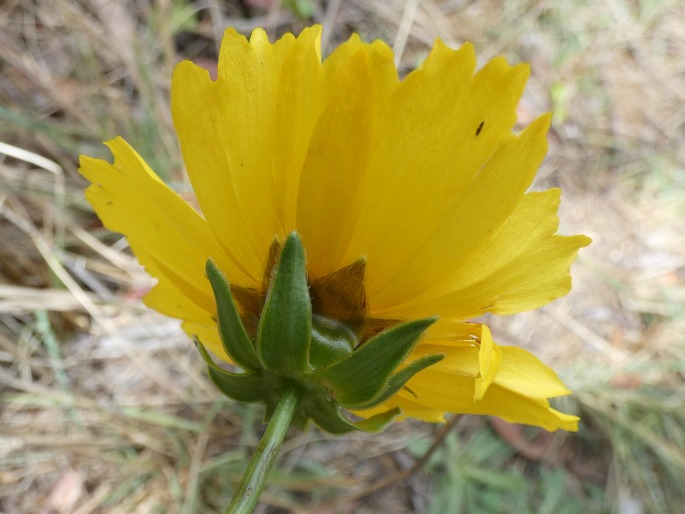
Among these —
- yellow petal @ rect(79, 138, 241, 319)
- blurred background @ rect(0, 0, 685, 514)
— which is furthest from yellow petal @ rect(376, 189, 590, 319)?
blurred background @ rect(0, 0, 685, 514)

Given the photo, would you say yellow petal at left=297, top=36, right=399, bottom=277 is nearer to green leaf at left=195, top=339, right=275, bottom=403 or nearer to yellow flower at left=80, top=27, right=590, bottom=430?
yellow flower at left=80, top=27, right=590, bottom=430

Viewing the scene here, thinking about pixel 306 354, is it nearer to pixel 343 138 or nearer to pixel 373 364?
Answer: pixel 373 364

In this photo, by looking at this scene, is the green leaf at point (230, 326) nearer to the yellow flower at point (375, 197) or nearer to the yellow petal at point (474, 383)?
the yellow flower at point (375, 197)

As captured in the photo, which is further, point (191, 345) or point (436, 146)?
point (191, 345)

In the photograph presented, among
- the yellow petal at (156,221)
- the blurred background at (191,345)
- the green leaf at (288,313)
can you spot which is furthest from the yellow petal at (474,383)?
the blurred background at (191,345)

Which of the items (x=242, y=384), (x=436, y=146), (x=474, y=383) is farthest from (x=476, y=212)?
(x=242, y=384)

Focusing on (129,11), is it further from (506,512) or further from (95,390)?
(506,512)
